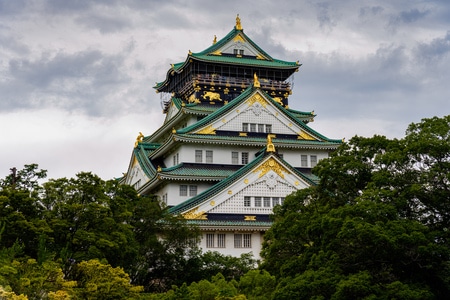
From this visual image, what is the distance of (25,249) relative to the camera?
3359cm

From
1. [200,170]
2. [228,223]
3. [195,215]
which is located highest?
[200,170]

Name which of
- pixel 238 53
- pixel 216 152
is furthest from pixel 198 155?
pixel 238 53

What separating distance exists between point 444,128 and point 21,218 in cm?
1891

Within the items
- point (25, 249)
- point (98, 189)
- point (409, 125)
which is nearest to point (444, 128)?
point (409, 125)

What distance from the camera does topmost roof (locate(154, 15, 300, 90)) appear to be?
200 feet

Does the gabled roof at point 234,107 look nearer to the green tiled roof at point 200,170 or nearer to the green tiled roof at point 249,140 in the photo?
the green tiled roof at point 249,140

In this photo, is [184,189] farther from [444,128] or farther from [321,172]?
[444,128]

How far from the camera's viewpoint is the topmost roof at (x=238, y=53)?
61031 millimetres

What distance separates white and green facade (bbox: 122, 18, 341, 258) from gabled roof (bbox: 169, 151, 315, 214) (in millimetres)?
65

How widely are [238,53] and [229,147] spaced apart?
11760mm

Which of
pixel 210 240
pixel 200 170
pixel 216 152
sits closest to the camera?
pixel 210 240

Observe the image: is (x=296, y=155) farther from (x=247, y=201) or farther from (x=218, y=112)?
(x=247, y=201)

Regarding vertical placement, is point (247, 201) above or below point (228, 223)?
above

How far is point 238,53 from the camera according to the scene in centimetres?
6278
